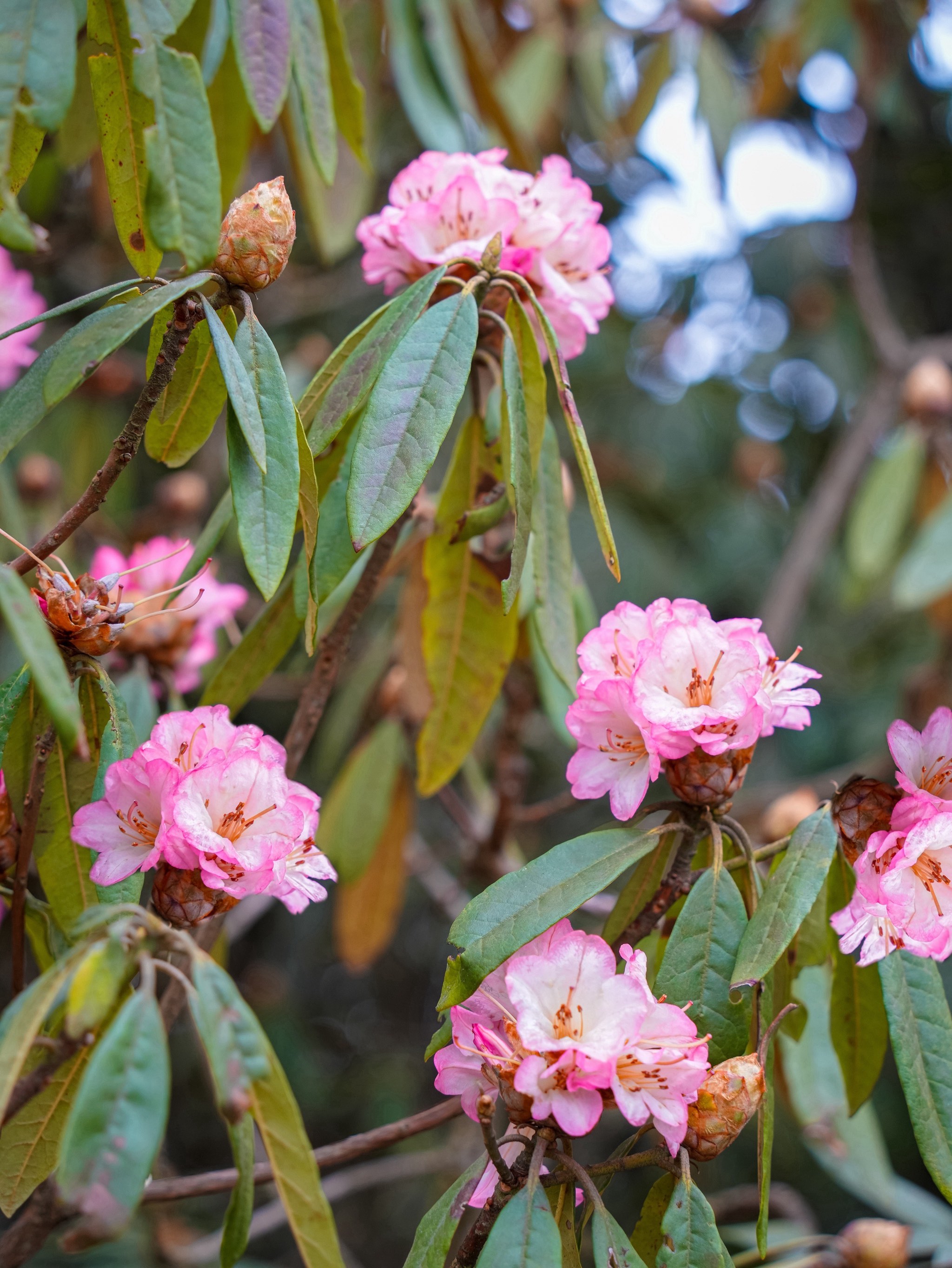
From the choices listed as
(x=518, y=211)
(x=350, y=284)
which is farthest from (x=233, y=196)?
(x=350, y=284)

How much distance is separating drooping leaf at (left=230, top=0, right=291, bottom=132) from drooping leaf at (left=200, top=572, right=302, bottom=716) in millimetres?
354

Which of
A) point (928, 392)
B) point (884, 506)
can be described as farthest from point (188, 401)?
point (928, 392)

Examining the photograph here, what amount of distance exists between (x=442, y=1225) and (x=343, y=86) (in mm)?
906

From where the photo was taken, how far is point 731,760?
69 cm

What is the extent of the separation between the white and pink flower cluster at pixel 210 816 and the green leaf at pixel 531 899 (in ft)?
0.30

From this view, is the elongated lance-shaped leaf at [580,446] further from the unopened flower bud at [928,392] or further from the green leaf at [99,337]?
the unopened flower bud at [928,392]

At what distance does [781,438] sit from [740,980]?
9.04ft

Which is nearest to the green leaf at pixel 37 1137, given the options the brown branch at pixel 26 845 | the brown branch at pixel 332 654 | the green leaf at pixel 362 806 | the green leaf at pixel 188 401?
the brown branch at pixel 26 845

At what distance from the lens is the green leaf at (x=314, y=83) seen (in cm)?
85

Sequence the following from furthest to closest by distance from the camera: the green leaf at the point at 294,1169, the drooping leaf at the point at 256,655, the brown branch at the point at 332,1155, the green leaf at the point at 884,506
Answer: the green leaf at the point at 884,506
the drooping leaf at the point at 256,655
the brown branch at the point at 332,1155
the green leaf at the point at 294,1169

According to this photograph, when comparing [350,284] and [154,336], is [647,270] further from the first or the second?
[154,336]

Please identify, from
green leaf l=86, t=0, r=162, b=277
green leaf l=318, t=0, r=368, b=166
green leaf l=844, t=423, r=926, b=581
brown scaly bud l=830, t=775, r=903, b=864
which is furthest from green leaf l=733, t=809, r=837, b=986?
green leaf l=844, t=423, r=926, b=581

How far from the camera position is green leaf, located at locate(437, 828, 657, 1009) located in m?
0.61

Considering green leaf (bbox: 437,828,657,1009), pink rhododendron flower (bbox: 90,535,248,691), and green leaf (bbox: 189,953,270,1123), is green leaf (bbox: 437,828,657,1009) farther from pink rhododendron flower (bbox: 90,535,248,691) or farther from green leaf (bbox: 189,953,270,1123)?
pink rhododendron flower (bbox: 90,535,248,691)
